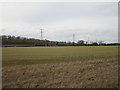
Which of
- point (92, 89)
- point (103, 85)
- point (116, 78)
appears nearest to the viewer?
point (92, 89)

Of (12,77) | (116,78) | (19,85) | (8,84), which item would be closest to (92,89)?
(116,78)

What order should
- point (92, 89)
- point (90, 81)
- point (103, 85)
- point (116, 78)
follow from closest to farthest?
point (92, 89), point (103, 85), point (90, 81), point (116, 78)

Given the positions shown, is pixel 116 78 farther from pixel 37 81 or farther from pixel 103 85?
pixel 37 81

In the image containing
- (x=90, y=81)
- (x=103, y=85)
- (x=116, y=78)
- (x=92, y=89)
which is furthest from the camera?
Answer: (x=116, y=78)

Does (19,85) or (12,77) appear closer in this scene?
(19,85)

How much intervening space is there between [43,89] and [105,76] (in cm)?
303

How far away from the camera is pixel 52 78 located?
5.49 meters

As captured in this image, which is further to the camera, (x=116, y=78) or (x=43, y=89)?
(x=116, y=78)

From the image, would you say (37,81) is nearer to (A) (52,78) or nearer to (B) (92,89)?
(A) (52,78)

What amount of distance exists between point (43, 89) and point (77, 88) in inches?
49.2

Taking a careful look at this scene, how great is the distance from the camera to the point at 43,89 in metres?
4.45

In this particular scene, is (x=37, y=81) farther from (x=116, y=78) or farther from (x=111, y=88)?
(x=116, y=78)

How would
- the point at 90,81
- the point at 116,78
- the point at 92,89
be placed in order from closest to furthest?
the point at 92,89, the point at 90,81, the point at 116,78

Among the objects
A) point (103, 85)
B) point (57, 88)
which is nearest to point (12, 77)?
point (57, 88)
